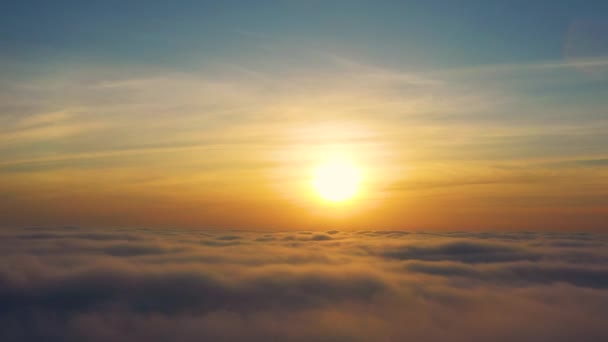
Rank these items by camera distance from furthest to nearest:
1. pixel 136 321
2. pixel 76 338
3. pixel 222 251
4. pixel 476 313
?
pixel 222 251, pixel 136 321, pixel 476 313, pixel 76 338

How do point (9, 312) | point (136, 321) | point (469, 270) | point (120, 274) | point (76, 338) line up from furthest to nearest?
point (469, 270) → point (120, 274) → point (9, 312) → point (136, 321) → point (76, 338)

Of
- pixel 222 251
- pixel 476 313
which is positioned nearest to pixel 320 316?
pixel 476 313

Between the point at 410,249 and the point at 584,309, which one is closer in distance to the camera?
the point at 584,309

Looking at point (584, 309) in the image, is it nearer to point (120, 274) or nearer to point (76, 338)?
point (76, 338)

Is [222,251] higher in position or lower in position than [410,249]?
lower

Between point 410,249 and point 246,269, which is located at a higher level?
point 410,249

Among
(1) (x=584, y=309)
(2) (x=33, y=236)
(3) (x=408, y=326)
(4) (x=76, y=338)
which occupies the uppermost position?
(2) (x=33, y=236)

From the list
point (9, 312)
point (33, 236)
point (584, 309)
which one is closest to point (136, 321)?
point (9, 312)

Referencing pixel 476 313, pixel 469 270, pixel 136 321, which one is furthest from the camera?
pixel 469 270

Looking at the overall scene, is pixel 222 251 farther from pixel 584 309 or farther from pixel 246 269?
pixel 584 309
